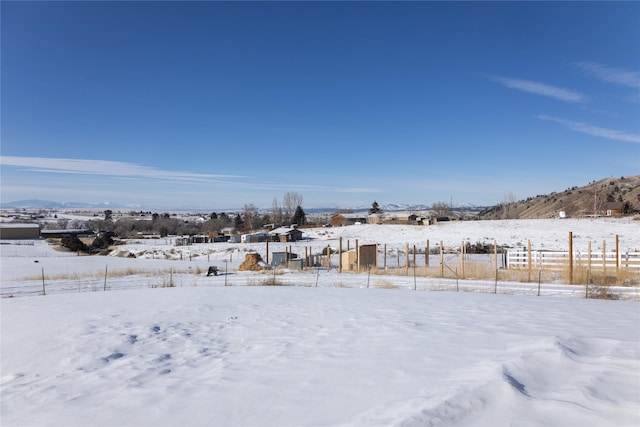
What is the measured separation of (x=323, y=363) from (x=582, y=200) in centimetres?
10354

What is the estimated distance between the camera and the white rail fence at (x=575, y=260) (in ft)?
72.2

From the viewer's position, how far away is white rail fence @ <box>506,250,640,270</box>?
22016 mm

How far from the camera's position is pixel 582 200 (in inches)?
3647

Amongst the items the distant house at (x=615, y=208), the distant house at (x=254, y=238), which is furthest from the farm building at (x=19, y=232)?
the distant house at (x=615, y=208)

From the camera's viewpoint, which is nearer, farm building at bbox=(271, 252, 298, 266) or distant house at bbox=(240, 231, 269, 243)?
farm building at bbox=(271, 252, 298, 266)

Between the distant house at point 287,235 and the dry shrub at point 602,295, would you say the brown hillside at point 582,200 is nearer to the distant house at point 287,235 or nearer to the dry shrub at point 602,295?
the distant house at point 287,235

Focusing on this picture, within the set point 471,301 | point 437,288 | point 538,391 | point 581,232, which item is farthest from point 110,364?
point 581,232

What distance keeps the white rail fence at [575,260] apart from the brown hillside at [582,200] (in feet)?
190

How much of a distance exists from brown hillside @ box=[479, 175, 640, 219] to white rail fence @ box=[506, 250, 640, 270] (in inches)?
2276

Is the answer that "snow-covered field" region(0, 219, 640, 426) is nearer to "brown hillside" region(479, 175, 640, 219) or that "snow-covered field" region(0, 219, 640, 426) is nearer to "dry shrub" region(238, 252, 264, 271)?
"dry shrub" region(238, 252, 264, 271)

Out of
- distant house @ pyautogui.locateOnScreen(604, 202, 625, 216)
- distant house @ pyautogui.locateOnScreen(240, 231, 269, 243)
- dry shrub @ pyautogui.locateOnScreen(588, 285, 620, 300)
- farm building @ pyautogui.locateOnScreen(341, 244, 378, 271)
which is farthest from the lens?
distant house @ pyautogui.locateOnScreen(604, 202, 625, 216)

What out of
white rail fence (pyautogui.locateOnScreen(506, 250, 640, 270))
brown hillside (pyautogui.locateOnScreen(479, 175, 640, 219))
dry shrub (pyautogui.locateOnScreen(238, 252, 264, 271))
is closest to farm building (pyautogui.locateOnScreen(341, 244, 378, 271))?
dry shrub (pyautogui.locateOnScreen(238, 252, 264, 271))

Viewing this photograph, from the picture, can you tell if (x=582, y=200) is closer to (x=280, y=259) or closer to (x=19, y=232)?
(x=280, y=259)

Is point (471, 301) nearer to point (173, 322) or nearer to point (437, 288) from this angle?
point (437, 288)
